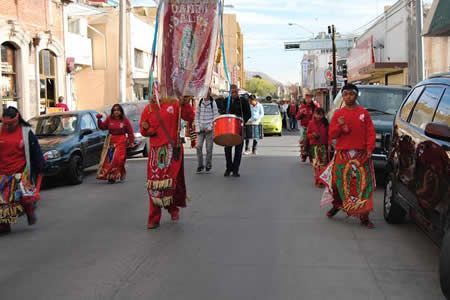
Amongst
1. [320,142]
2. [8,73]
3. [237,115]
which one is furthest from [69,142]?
[8,73]

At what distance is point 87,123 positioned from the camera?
13.4 meters

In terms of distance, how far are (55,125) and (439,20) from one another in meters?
11.0

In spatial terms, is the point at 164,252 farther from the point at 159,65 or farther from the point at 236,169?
the point at 236,169

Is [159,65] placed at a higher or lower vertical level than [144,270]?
higher

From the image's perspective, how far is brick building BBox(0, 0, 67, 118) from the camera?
67.7 feet

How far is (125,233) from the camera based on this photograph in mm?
7297

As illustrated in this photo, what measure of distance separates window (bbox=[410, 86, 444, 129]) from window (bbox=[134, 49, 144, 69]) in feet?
105

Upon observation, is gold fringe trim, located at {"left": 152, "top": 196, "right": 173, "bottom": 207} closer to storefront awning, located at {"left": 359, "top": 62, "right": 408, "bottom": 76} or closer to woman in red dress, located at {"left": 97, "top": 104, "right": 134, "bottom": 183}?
woman in red dress, located at {"left": 97, "top": 104, "right": 134, "bottom": 183}

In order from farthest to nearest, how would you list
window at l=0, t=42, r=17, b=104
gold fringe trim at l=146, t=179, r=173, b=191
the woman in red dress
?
window at l=0, t=42, r=17, b=104
the woman in red dress
gold fringe trim at l=146, t=179, r=173, b=191

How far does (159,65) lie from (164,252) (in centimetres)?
267

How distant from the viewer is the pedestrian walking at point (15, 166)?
7.41m

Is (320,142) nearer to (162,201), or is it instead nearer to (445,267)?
(162,201)

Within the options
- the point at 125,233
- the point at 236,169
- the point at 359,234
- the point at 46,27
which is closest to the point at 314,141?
the point at 236,169

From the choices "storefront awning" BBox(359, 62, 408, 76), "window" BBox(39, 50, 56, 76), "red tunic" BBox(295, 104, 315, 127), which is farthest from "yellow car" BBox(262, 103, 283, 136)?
"red tunic" BBox(295, 104, 315, 127)
